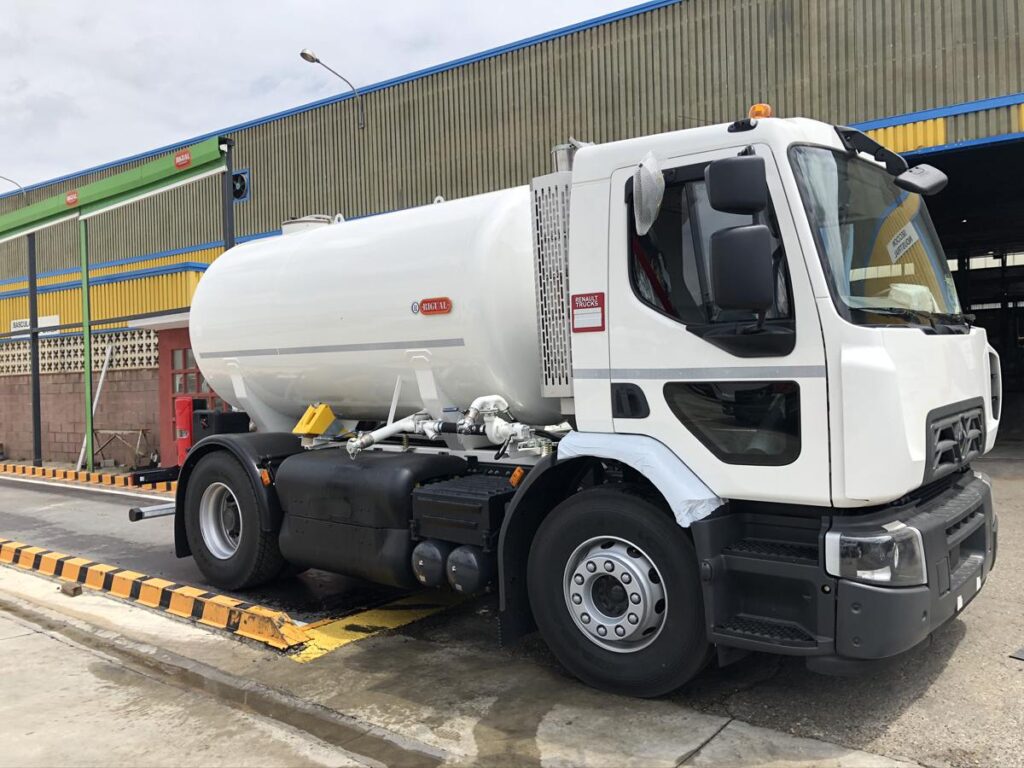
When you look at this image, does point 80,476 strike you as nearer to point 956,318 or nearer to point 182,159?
point 182,159

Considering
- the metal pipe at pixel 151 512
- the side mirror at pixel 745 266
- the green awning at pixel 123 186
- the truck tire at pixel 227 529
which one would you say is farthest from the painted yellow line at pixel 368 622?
the green awning at pixel 123 186

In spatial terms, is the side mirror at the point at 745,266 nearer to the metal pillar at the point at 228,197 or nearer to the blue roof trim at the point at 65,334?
the metal pillar at the point at 228,197

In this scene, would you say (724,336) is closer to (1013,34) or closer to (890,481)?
(890,481)

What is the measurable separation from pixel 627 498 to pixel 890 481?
4.03 feet

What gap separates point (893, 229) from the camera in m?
4.32

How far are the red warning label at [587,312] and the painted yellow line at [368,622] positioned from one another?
2.61 metres

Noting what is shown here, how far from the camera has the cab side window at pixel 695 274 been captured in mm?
3736

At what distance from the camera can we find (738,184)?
361cm

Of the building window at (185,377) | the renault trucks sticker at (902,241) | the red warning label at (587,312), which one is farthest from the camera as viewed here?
the building window at (185,377)

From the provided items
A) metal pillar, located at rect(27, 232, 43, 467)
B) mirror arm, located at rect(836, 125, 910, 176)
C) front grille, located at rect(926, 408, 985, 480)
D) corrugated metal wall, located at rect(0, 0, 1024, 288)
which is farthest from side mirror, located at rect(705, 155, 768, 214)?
metal pillar, located at rect(27, 232, 43, 467)

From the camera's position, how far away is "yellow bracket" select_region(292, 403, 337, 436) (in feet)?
21.5

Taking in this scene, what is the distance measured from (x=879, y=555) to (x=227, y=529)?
510 cm

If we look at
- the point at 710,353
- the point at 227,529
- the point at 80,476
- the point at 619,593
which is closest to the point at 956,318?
the point at 710,353

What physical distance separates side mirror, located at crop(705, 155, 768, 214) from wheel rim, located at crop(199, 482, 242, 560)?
4.71m
